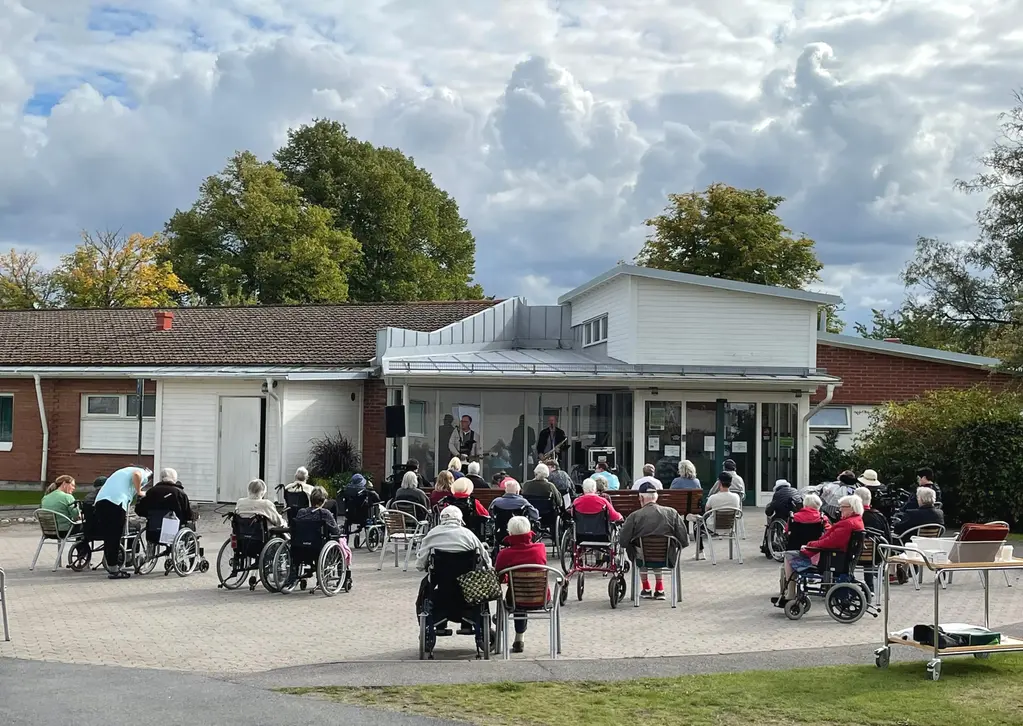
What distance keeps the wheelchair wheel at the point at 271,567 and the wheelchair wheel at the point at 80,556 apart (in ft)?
10.3

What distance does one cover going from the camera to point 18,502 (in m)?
24.3

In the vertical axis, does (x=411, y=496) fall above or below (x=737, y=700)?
above

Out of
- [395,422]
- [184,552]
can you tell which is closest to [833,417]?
[395,422]

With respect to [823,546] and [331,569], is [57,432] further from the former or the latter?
[823,546]

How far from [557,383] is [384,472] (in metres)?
3.88

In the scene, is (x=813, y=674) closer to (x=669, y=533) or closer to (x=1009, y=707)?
(x=1009, y=707)

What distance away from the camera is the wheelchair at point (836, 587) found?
1236 cm

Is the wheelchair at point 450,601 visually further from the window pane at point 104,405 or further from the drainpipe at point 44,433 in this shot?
the drainpipe at point 44,433

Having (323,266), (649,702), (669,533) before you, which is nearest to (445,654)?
(649,702)

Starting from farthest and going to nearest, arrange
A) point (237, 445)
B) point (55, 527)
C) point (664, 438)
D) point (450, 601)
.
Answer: point (664, 438)
point (237, 445)
point (55, 527)
point (450, 601)

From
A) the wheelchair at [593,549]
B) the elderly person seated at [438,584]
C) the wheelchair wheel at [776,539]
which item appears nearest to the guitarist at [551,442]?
the wheelchair wheel at [776,539]

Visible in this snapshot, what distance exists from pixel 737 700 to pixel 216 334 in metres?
22.4

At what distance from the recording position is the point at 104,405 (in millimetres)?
26641

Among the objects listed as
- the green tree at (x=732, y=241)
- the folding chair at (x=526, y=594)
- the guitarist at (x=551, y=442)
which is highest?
the green tree at (x=732, y=241)
